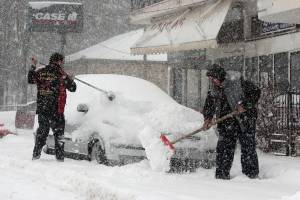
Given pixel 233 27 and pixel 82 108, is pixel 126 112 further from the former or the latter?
pixel 233 27

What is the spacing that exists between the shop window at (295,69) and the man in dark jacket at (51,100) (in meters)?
6.69

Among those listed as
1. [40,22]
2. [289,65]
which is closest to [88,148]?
[289,65]

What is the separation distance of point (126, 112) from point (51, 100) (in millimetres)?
1182

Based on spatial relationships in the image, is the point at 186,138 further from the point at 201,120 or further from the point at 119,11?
the point at 119,11

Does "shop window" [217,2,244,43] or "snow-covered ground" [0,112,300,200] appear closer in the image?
"snow-covered ground" [0,112,300,200]

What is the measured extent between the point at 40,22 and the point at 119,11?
652 inches

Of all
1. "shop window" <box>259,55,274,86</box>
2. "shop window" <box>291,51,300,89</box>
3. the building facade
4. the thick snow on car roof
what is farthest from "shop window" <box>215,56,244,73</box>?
the thick snow on car roof

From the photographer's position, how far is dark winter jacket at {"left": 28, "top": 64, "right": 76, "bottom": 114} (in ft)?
29.3

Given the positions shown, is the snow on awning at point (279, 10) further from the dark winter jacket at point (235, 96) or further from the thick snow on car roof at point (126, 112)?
the dark winter jacket at point (235, 96)

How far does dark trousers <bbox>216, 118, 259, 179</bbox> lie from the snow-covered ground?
23 centimetres

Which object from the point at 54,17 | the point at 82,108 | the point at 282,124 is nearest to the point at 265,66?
the point at 282,124

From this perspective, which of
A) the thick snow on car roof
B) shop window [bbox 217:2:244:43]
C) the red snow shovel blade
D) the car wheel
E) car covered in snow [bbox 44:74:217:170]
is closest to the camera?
the red snow shovel blade

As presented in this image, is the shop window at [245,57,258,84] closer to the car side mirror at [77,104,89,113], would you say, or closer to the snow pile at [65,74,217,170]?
the snow pile at [65,74,217,170]

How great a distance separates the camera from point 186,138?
8.46m
